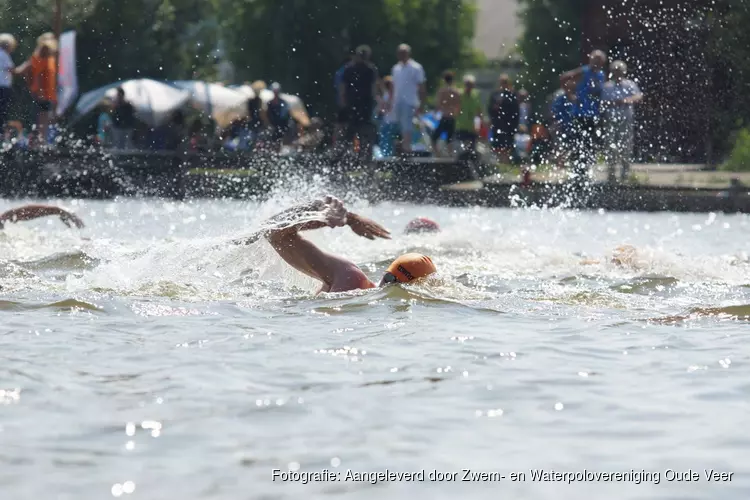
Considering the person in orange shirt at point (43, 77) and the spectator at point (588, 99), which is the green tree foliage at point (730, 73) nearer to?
the spectator at point (588, 99)

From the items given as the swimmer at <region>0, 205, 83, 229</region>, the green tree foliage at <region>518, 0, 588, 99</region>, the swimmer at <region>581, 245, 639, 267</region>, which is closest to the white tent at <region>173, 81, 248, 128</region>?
the green tree foliage at <region>518, 0, 588, 99</region>

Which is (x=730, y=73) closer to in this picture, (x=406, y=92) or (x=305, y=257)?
(x=406, y=92)

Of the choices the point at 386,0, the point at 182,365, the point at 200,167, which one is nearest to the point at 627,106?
the point at 200,167

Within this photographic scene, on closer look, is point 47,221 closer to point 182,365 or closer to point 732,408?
point 182,365

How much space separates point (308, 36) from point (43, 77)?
29.5 m

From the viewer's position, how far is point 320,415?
5910mm

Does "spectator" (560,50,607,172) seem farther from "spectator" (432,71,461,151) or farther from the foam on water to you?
the foam on water

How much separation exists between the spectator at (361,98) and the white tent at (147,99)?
1191 cm

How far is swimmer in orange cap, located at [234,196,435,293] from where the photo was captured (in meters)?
9.54

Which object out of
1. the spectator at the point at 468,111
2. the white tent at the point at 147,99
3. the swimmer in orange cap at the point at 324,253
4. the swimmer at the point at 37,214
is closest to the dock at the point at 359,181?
the spectator at the point at 468,111

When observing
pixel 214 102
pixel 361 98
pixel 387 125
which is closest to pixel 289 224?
pixel 361 98

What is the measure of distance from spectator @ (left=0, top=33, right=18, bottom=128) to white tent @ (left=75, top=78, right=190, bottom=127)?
44.2 feet

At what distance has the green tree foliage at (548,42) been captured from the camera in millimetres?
55906

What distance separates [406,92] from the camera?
23281 millimetres
